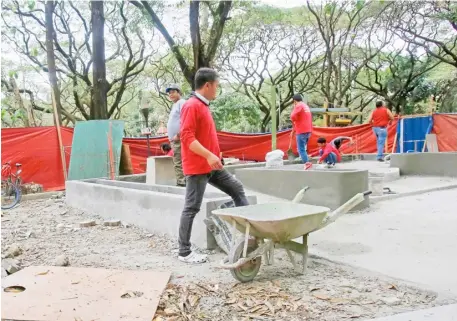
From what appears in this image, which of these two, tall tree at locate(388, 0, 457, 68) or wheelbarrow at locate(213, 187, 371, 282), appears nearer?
wheelbarrow at locate(213, 187, 371, 282)

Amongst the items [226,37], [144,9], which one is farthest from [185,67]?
[226,37]

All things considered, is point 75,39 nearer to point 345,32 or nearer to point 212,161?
point 345,32

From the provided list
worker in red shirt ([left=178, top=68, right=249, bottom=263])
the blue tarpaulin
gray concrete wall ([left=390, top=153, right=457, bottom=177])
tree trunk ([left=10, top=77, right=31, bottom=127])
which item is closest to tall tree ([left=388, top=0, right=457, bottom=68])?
the blue tarpaulin

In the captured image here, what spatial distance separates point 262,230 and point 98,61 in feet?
33.9

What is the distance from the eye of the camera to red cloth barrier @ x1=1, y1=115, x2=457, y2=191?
31.0 ft

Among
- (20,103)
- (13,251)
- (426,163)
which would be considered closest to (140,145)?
(20,103)

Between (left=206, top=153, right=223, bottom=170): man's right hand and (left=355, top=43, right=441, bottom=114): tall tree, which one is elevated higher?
(left=355, top=43, right=441, bottom=114): tall tree

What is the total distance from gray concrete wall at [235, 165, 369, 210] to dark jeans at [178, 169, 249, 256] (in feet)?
7.76

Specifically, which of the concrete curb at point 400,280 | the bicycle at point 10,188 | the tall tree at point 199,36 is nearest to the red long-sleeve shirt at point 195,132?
the concrete curb at point 400,280

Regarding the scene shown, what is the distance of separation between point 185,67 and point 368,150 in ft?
21.0

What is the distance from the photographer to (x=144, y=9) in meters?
12.3

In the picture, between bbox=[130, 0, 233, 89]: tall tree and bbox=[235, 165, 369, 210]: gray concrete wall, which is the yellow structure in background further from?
bbox=[235, 165, 369, 210]: gray concrete wall

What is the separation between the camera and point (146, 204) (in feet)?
17.4

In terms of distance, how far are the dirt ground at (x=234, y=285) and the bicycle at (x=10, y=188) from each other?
3146 millimetres
